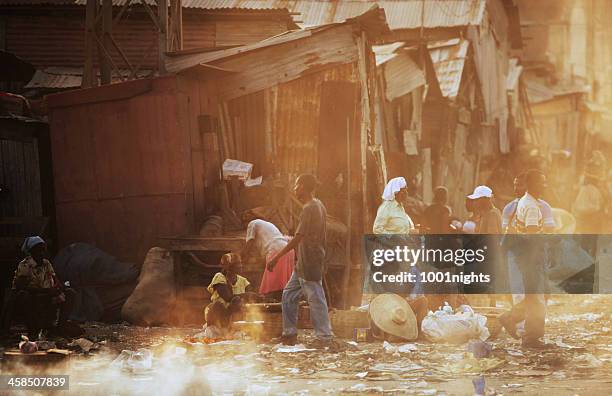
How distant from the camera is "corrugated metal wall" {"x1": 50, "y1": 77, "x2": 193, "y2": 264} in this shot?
1145cm

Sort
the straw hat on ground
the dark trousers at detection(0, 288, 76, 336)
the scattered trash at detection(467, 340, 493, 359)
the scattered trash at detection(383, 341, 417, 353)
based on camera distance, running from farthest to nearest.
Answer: the straw hat on ground → the dark trousers at detection(0, 288, 76, 336) → the scattered trash at detection(383, 341, 417, 353) → the scattered trash at detection(467, 340, 493, 359)

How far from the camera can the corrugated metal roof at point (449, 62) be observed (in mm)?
19578

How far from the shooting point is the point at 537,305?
8469 millimetres

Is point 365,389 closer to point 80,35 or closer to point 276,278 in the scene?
point 276,278

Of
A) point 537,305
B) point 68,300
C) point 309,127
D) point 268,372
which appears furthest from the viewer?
point 309,127

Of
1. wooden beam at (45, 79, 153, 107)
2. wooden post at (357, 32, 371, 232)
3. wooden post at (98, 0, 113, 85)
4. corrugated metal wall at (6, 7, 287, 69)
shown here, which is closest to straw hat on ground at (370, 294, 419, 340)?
wooden post at (357, 32, 371, 232)

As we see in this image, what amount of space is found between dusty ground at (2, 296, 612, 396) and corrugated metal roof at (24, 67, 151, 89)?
428 inches

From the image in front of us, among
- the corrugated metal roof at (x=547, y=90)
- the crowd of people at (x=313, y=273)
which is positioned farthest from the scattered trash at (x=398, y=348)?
the corrugated metal roof at (x=547, y=90)

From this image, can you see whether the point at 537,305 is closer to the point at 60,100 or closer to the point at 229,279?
the point at 229,279

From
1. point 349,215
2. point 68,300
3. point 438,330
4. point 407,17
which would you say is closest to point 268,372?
point 438,330

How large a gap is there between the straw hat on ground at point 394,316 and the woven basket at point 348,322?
240mm

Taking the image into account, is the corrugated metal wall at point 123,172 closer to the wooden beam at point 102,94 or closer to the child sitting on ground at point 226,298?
the wooden beam at point 102,94

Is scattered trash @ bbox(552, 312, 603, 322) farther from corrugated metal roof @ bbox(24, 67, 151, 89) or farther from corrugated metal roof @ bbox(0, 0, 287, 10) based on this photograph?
corrugated metal roof @ bbox(24, 67, 151, 89)

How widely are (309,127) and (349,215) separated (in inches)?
86.9
